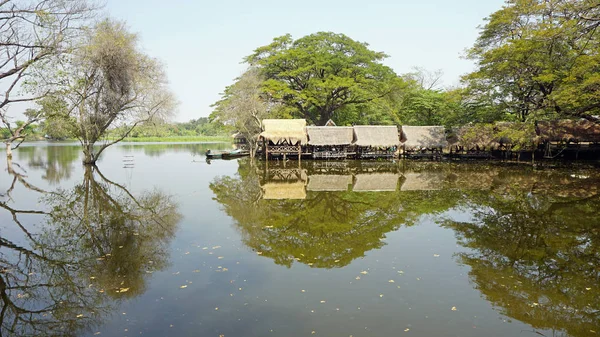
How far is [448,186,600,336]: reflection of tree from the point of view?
5285mm

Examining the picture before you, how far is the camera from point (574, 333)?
4734 millimetres

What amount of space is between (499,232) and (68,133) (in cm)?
2761

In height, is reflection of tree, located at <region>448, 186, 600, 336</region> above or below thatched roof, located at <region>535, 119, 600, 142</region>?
below

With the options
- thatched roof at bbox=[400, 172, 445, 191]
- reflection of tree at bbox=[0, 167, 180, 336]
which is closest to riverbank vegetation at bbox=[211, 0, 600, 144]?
thatched roof at bbox=[400, 172, 445, 191]

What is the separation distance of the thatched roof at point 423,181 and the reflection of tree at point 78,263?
1075 centimetres

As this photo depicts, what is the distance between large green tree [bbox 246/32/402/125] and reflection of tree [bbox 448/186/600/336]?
23729 mm

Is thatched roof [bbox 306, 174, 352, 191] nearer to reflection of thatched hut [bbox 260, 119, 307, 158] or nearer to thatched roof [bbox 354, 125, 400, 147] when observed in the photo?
reflection of thatched hut [bbox 260, 119, 307, 158]

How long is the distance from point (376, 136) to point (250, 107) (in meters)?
12.1

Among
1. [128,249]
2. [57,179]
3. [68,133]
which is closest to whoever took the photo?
[128,249]

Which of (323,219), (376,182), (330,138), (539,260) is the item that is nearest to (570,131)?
(330,138)

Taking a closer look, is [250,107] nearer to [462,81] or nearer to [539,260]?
[462,81]

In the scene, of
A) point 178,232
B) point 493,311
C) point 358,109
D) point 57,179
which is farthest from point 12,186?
point 358,109

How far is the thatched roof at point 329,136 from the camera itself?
99.5 feet

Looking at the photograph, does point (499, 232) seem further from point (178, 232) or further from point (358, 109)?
point (358, 109)
